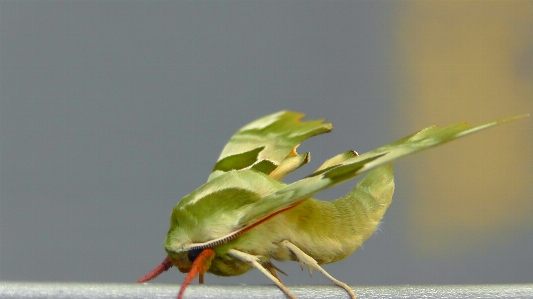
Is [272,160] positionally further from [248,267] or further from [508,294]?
[508,294]

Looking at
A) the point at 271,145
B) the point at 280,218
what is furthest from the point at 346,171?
the point at 271,145

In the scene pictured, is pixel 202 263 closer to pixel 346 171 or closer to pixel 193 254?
pixel 193 254

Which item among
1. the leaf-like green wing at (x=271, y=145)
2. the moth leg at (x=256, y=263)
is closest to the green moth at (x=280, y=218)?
the moth leg at (x=256, y=263)

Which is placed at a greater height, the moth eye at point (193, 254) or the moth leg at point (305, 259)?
the moth leg at point (305, 259)

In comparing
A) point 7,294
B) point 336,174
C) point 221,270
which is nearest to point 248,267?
point 221,270

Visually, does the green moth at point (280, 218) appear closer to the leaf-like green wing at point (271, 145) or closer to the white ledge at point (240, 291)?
the white ledge at point (240, 291)

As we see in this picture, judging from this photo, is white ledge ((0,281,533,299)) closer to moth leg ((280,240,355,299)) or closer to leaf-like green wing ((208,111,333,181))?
moth leg ((280,240,355,299))
